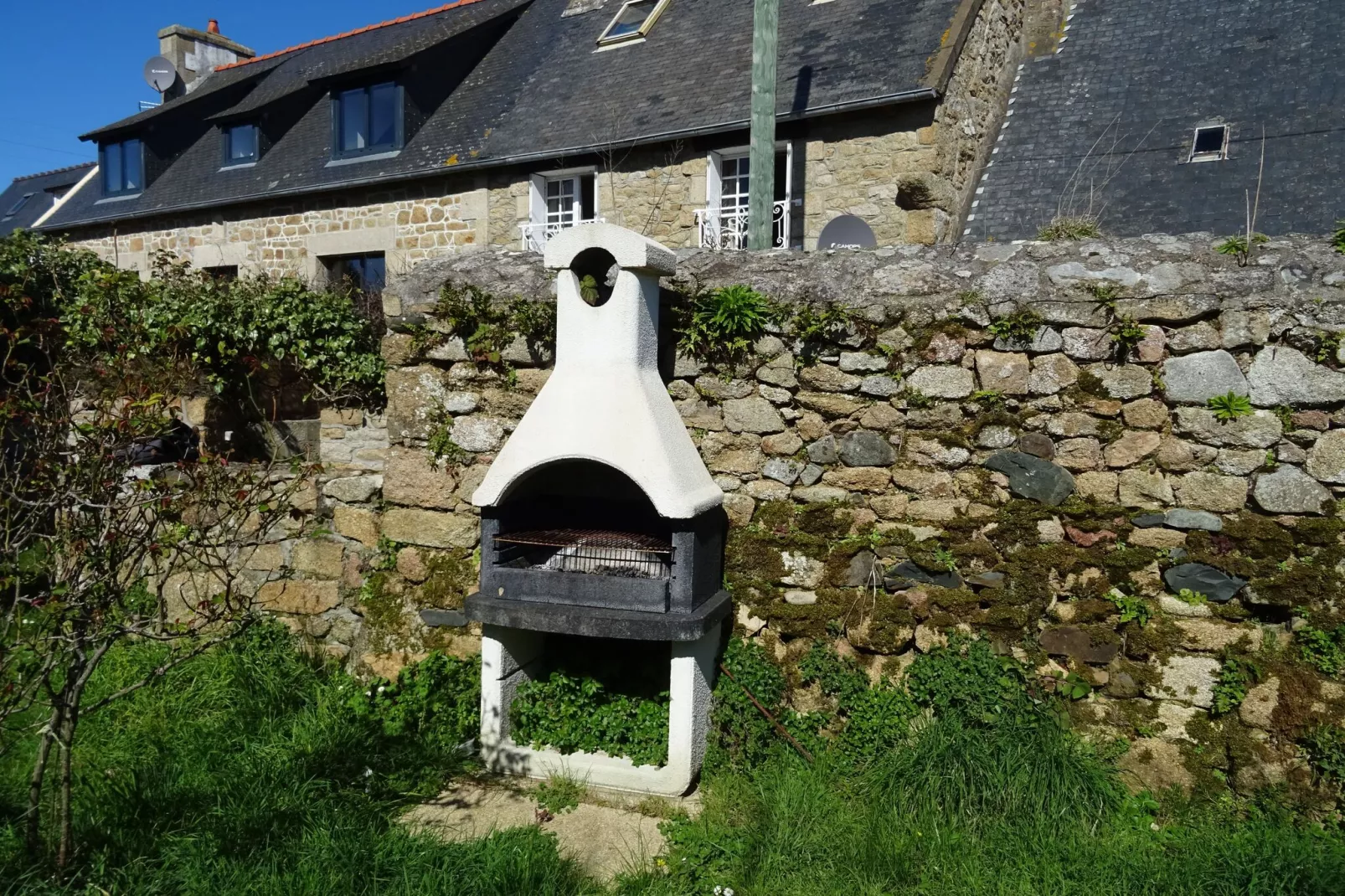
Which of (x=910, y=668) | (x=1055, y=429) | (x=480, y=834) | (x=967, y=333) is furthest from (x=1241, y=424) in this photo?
(x=480, y=834)

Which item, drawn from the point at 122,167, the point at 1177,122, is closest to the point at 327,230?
the point at 122,167

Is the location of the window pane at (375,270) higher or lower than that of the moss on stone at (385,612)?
higher

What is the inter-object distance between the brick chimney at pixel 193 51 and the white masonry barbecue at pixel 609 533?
18443mm

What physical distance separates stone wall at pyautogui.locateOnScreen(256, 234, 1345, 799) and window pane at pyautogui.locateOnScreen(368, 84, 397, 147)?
30.5ft

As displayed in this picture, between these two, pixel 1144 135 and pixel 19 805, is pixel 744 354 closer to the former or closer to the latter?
pixel 19 805

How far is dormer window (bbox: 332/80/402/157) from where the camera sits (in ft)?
42.1

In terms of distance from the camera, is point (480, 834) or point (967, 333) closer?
point (480, 834)

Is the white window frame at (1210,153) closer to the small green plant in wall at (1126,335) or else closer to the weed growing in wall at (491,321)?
the small green plant in wall at (1126,335)

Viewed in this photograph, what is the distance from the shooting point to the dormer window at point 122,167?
16.1 meters

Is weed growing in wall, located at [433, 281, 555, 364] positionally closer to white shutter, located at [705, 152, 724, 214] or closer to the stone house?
the stone house

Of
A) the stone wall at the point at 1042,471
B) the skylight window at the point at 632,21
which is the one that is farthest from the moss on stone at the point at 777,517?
the skylight window at the point at 632,21

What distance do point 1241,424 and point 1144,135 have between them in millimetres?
6841

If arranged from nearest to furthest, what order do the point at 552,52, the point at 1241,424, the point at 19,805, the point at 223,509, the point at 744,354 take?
the point at 19,805, the point at 1241,424, the point at 744,354, the point at 223,509, the point at 552,52

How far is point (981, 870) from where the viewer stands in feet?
11.0
